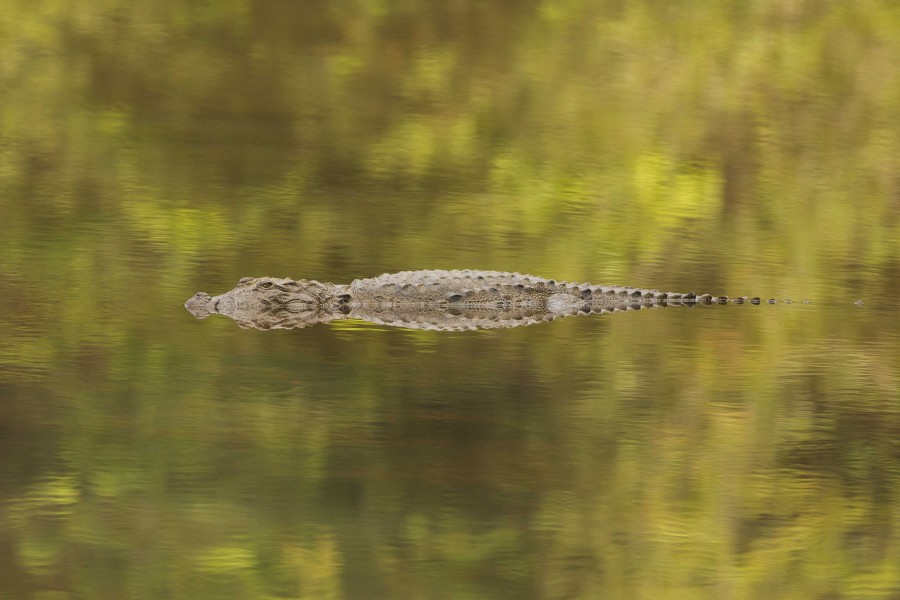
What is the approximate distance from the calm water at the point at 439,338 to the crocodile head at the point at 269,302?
306mm

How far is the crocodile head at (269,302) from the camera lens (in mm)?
9961

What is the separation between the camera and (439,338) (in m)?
9.49

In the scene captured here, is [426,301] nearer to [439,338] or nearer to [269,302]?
[439,338]

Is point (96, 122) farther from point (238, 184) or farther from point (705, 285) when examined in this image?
point (705, 285)

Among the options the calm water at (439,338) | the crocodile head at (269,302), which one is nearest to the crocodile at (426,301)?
the crocodile head at (269,302)

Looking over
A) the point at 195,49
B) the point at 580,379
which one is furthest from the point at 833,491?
the point at 195,49

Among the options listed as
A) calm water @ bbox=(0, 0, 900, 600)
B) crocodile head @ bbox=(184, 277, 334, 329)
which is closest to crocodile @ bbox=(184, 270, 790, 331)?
crocodile head @ bbox=(184, 277, 334, 329)

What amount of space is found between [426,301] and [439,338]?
86 cm

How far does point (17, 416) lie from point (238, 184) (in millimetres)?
6847

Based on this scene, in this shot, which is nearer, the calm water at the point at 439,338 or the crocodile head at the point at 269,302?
the calm water at the point at 439,338

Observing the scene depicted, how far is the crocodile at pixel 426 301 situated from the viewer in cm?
1000

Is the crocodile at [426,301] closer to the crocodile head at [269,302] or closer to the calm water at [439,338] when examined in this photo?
the crocodile head at [269,302]

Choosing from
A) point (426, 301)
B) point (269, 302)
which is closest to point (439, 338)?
point (426, 301)

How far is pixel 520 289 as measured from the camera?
10.5 m
